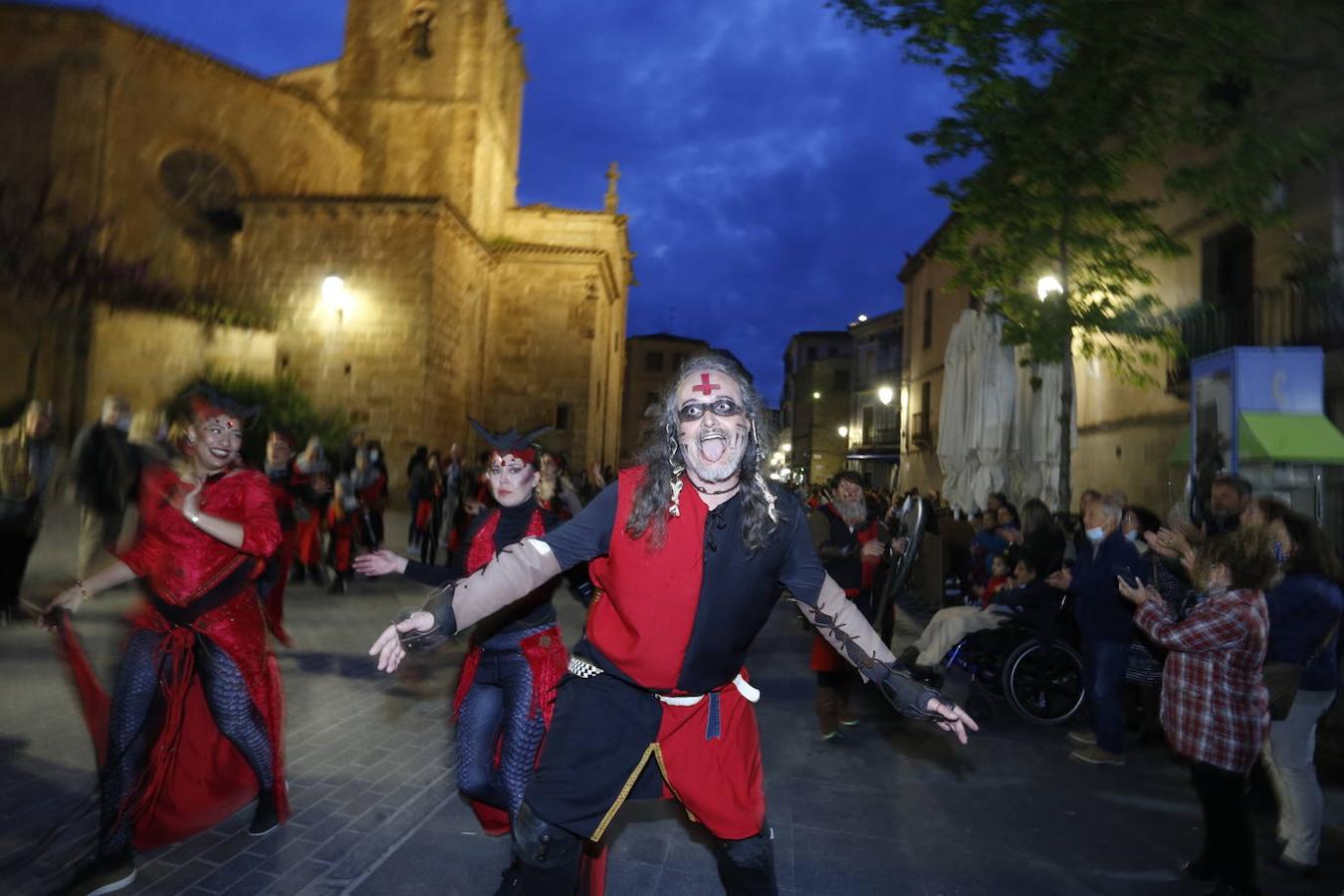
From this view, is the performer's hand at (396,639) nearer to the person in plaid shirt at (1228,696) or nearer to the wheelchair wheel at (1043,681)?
the person in plaid shirt at (1228,696)

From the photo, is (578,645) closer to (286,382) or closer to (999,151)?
(999,151)

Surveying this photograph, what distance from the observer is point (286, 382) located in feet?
74.6

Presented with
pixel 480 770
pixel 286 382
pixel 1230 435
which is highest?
pixel 286 382

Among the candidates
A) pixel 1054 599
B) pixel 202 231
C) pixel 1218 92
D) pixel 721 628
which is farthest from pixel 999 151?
pixel 202 231

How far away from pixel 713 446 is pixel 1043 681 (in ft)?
17.3

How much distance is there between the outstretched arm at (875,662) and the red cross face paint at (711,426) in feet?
1.63

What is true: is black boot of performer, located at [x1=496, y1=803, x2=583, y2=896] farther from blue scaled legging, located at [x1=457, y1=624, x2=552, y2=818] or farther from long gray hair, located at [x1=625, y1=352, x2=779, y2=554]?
blue scaled legging, located at [x1=457, y1=624, x2=552, y2=818]

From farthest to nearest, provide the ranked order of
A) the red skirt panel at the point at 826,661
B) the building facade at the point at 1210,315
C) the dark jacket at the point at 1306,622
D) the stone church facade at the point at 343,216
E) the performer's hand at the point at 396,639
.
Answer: the stone church facade at the point at 343,216 → the building facade at the point at 1210,315 → the red skirt panel at the point at 826,661 → the dark jacket at the point at 1306,622 → the performer's hand at the point at 396,639

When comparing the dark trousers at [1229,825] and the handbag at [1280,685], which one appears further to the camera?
the handbag at [1280,685]

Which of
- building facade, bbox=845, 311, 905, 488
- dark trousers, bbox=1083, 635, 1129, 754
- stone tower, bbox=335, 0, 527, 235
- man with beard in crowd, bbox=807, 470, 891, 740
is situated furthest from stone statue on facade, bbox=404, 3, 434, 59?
dark trousers, bbox=1083, 635, 1129, 754

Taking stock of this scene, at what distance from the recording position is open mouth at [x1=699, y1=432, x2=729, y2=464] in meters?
2.56

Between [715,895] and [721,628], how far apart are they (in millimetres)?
1820

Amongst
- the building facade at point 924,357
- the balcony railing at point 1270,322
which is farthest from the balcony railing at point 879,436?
the balcony railing at point 1270,322

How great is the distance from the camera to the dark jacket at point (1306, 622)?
404 cm
